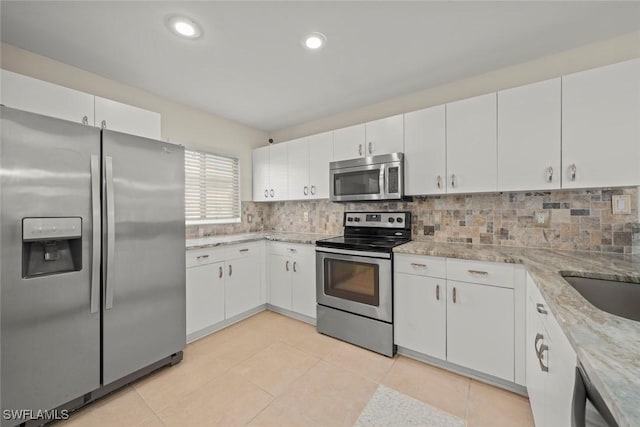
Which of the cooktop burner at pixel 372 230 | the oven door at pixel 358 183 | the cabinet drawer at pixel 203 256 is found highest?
the oven door at pixel 358 183

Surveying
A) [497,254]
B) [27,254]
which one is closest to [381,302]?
[497,254]

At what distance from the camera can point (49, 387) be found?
1.45 meters

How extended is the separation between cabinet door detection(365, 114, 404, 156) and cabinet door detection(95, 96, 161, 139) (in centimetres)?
204

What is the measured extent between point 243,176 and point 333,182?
1482mm

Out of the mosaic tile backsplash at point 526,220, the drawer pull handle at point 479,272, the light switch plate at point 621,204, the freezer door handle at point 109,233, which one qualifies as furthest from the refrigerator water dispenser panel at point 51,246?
the light switch plate at point 621,204

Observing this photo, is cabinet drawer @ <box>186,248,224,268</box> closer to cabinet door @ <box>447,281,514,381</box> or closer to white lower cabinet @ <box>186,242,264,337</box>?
white lower cabinet @ <box>186,242,264,337</box>

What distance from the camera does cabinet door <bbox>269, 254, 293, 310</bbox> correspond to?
9.68 feet

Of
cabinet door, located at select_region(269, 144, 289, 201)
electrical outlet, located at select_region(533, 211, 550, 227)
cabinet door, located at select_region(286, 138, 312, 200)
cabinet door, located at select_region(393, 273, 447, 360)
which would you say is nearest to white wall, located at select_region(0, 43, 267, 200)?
cabinet door, located at select_region(269, 144, 289, 201)

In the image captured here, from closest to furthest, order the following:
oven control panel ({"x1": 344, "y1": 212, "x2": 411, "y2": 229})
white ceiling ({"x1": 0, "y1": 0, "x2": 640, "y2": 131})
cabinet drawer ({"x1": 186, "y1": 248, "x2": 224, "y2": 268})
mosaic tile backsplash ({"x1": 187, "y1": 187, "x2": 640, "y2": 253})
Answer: white ceiling ({"x1": 0, "y1": 0, "x2": 640, "y2": 131}), mosaic tile backsplash ({"x1": 187, "y1": 187, "x2": 640, "y2": 253}), cabinet drawer ({"x1": 186, "y1": 248, "x2": 224, "y2": 268}), oven control panel ({"x1": 344, "y1": 212, "x2": 411, "y2": 229})

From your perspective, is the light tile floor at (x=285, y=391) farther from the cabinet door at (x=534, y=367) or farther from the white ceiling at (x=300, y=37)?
the white ceiling at (x=300, y=37)

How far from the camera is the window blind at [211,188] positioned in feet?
9.81

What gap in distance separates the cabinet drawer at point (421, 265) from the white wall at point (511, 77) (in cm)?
157

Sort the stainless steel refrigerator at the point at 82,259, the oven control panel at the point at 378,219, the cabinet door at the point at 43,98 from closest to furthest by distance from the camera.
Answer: the stainless steel refrigerator at the point at 82,259 → the cabinet door at the point at 43,98 → the oven control panel at the point at 378,219

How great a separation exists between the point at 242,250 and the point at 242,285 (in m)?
0.39
